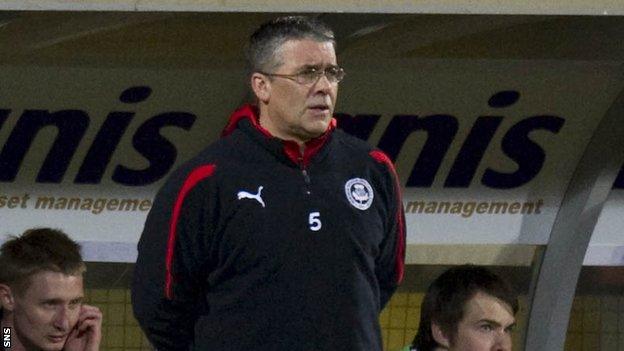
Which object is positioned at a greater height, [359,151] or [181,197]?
[359,151]

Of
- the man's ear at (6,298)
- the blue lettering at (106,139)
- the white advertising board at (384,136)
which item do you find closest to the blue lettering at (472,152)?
the white advertising board at (384,136)

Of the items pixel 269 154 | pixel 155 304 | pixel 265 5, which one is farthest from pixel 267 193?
pixel 265 5

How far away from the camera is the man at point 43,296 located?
14.0 feet

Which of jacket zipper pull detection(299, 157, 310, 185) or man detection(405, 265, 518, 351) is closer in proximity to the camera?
jacket zipper pull detection(299, 157, 310, 185)

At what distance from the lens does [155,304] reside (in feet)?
11.6

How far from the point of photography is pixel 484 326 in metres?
4.55

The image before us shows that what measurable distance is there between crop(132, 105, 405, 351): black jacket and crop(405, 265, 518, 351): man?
0.99 m

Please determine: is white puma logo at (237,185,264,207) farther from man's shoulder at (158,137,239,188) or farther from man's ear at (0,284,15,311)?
man's ear at (0,284,15,311)

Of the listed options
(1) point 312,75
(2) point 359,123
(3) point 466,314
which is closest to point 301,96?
(1) point 312,75

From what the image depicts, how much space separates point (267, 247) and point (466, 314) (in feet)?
4.26

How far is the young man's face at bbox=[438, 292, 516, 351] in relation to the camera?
451 centimetres

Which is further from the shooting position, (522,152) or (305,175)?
(522,152)

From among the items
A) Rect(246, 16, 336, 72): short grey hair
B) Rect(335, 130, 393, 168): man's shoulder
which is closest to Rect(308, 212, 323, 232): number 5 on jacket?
Rect(335, 130, 393, 168): man's shoulder

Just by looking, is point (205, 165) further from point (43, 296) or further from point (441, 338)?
point (441, 338)
